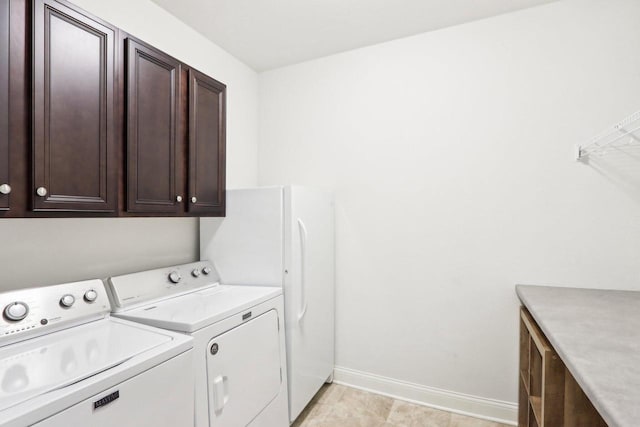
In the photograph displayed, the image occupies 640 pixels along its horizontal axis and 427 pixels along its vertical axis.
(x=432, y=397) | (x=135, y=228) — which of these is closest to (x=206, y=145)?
(x=135, y=228)

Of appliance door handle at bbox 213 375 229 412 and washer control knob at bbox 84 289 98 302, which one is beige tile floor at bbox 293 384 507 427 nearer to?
appliance door handle at bbox 213 375 229 412

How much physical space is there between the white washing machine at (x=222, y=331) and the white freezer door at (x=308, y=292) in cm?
9

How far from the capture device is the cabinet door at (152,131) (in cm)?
149

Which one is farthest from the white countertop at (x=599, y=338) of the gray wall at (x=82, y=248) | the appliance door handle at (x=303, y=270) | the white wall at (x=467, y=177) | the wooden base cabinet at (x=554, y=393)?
the gray wall at (x=82, y=248)

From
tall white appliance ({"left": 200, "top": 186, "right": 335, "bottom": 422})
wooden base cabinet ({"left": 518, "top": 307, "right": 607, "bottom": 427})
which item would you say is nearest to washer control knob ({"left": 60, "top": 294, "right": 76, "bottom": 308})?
tall white appliance ({"left": 200, "top": 186, "right": 335, "bottom": 422})

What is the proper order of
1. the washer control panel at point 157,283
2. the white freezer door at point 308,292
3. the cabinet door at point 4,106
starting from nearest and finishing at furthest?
the cabinet door at point 4,106
the washer control panel at point 157,283
the white freezer door at point 308,292

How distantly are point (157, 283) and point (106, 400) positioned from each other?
2.86ft

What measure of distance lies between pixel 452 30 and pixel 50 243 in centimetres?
276

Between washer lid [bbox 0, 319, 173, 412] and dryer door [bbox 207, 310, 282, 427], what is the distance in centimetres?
31

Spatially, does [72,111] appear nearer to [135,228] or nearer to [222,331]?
[135,228]

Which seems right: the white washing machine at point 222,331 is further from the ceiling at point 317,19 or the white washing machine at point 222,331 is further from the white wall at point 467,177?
the ceiling at point 317,19

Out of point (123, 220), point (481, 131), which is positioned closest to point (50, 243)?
point (123, 220)

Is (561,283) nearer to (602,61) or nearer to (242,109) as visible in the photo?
(602,61)

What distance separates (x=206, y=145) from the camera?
1.98 meters
